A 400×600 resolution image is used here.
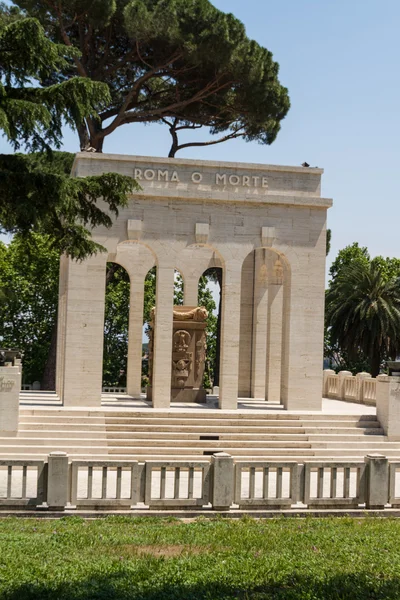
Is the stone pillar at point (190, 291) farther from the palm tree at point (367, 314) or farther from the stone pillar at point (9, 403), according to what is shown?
the palm tree at point (367, 314)

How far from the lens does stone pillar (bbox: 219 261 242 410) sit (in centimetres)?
2667

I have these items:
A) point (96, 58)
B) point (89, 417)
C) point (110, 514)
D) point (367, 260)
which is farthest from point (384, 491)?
point (367, 260)

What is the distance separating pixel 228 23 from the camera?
3572cm

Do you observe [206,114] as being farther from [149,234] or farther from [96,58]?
[149,234]

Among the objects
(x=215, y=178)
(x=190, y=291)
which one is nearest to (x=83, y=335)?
(x=215, y=178)

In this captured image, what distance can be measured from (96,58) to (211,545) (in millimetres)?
30250

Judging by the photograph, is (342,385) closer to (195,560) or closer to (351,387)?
(351,387)

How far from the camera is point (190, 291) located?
32.6 m

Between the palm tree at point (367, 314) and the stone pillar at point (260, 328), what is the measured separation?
51.5 feet

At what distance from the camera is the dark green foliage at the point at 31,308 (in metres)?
42.8

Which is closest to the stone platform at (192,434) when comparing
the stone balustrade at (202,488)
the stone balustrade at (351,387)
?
the stone balustrade at (351,387)

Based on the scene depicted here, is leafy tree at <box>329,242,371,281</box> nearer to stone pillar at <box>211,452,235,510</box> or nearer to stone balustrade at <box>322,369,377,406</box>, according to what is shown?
stone balustrade at <box>322,369,377,406</box>

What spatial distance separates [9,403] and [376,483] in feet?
35.6

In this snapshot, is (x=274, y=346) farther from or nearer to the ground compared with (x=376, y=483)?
farther from the ground
